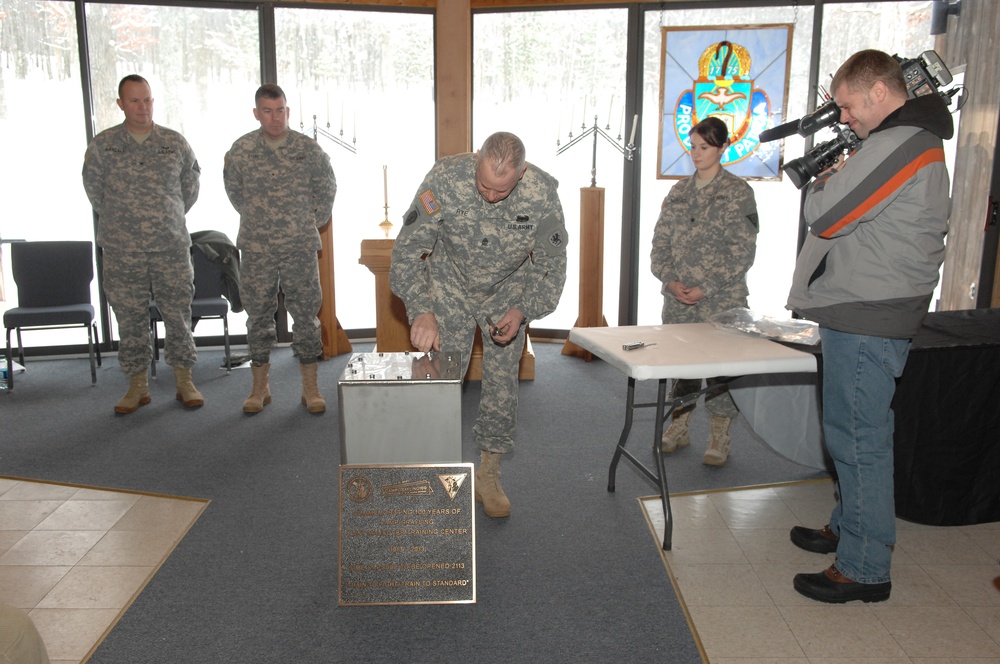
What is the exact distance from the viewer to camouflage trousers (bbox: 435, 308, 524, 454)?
8.09 feet

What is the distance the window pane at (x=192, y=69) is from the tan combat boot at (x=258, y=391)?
A: 1.68 metres

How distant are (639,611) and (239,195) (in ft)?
9.17

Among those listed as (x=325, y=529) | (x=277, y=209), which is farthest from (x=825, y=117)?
(x=277, y=209)

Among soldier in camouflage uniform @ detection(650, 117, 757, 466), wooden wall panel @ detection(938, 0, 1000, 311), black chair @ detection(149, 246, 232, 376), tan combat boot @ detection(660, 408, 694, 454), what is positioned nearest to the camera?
soldier in camouflage uniform @ detection(650, 117, 757, 466)

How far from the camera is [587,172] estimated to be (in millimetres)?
5375

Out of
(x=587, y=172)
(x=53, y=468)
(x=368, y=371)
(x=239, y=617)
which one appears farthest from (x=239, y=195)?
(x=587, y=172)

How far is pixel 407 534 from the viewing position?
197cm

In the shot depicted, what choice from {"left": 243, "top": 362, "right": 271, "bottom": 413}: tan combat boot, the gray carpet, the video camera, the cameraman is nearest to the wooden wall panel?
the gray carpet

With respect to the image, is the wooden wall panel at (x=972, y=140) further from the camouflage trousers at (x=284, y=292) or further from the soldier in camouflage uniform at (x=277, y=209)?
the camouflage trousers at (x=284, y=292)

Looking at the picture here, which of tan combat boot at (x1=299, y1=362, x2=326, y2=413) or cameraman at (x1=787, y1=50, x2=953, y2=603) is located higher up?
cameraman at (x1=787, y1=50, x2=953, y2=603)

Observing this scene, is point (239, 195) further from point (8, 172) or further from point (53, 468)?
point (8, 172)

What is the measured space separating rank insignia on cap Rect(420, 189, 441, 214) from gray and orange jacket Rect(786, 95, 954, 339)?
42.9 inches

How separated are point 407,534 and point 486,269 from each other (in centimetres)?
91

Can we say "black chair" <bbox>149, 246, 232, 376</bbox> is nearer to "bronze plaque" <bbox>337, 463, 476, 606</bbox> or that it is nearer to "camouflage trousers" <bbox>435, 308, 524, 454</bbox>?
"camouflage trousers" <bbox>435, 308, 524, 454</bbox>
